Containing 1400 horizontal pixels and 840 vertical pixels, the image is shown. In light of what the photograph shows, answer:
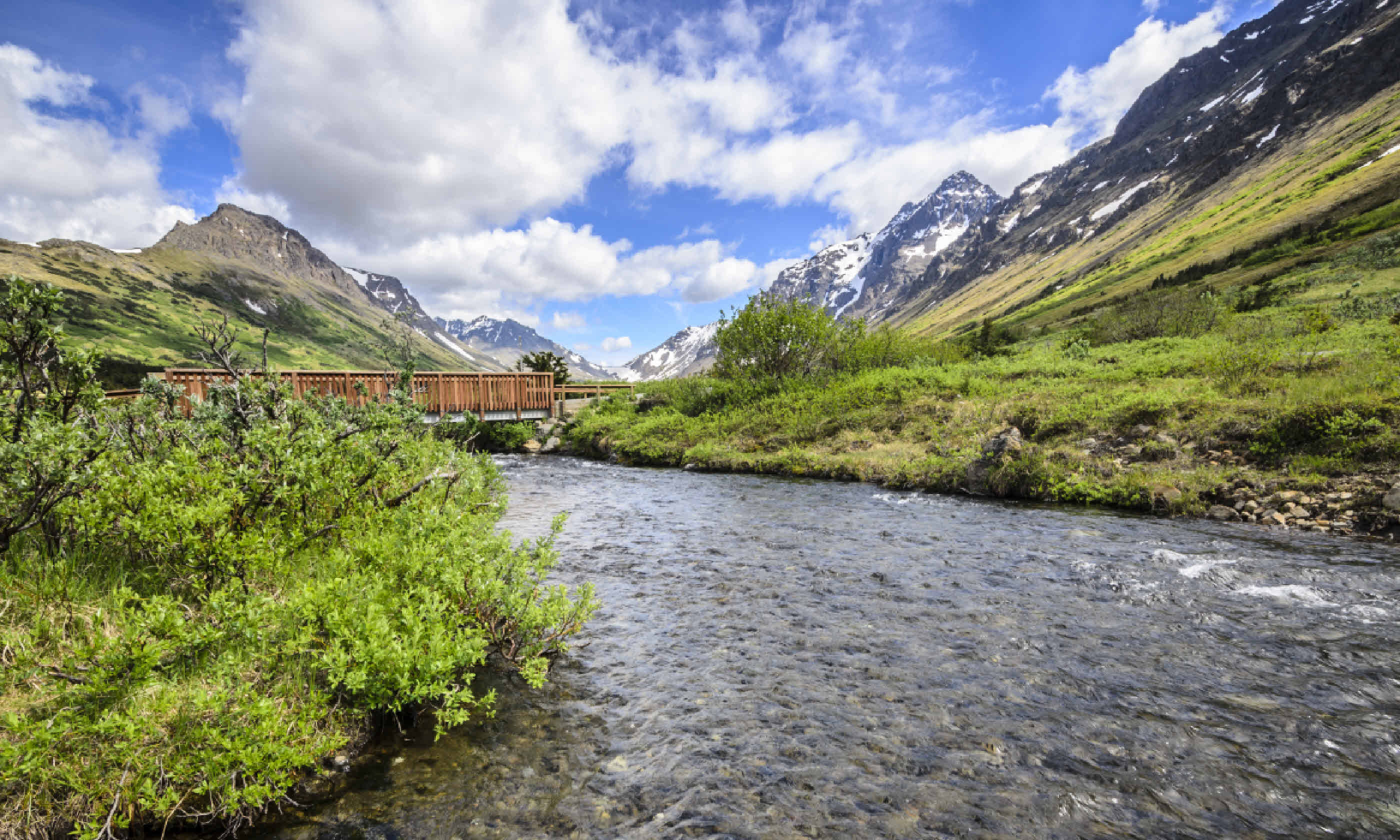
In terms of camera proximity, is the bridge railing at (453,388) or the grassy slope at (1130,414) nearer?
the grassy slope at (1130,414)

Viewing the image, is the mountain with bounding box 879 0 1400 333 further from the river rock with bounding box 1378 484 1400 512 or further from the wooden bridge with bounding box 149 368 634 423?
the wooden bridge with bounding box 149 368 634 423

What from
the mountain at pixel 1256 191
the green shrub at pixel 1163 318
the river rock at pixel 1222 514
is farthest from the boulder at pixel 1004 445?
the mountain at pixel 1256 191

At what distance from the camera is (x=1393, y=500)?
37.2ft

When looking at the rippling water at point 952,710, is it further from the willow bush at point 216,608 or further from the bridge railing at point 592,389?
the bridge railing at point 592,389

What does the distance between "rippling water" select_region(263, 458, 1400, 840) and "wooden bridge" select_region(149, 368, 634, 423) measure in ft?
54.7

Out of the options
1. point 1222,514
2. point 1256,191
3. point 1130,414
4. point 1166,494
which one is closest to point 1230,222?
point 1256,191

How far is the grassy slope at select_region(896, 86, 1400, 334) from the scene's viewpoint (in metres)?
71.9

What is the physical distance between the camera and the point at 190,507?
5219 millimetres

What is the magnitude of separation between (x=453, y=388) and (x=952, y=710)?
35360 mm

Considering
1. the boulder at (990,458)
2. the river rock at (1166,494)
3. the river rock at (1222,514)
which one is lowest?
the river rock at (1222,514)

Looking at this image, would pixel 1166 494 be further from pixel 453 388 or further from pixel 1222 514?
pixel 453 388

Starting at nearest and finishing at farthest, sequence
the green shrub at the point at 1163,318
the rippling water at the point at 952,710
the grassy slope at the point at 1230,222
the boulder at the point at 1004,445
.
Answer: the rippling water at the point at 952,710
the boulder at the point at 1004,445
the green shrub at the point at 1163,318
the grassy slope at the point at 1230,222

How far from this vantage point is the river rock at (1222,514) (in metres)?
13.2

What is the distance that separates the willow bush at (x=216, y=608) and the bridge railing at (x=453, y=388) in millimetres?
18613
